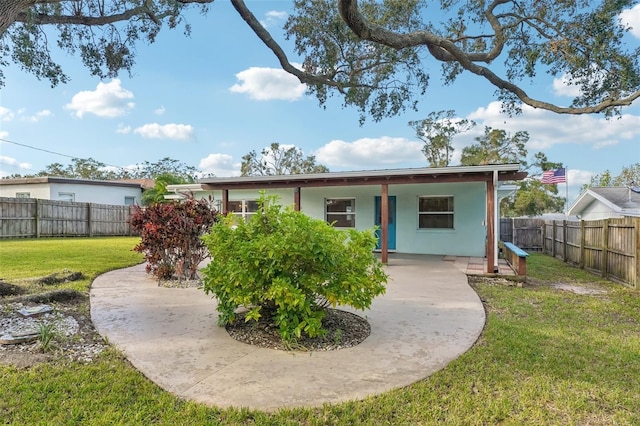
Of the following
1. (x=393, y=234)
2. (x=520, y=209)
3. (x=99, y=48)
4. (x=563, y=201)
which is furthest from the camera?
(x=563, y=201)

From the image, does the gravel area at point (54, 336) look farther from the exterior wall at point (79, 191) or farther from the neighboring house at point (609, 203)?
the neighboring house at point (609, 203)

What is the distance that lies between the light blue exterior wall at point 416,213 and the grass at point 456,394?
7.58m

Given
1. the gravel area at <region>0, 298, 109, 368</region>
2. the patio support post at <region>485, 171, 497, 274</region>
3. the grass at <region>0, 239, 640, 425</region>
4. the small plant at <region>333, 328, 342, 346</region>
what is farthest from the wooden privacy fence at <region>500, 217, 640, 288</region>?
the gravel area at <region>0, 298, 109, 368</region>

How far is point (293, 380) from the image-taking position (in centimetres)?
313

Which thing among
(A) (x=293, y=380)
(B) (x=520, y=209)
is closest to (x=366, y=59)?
(A) (x=293, y=380)

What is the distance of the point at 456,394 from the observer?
291 centimetres

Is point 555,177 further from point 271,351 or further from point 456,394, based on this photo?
point 271,351

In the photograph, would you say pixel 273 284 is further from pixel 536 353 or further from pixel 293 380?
pixel 536 353

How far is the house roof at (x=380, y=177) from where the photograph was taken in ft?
28.7

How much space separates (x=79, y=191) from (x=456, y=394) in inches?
958

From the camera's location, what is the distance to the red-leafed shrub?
7.08 m

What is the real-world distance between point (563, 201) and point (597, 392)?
129ft

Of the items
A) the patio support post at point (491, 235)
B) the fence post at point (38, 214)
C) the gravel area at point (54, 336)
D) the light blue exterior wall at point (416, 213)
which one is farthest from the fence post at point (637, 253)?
the fence post at point (38, 214)

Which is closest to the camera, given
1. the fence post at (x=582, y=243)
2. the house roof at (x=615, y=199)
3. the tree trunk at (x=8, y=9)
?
the tree trunk at (x=8, y=9)
